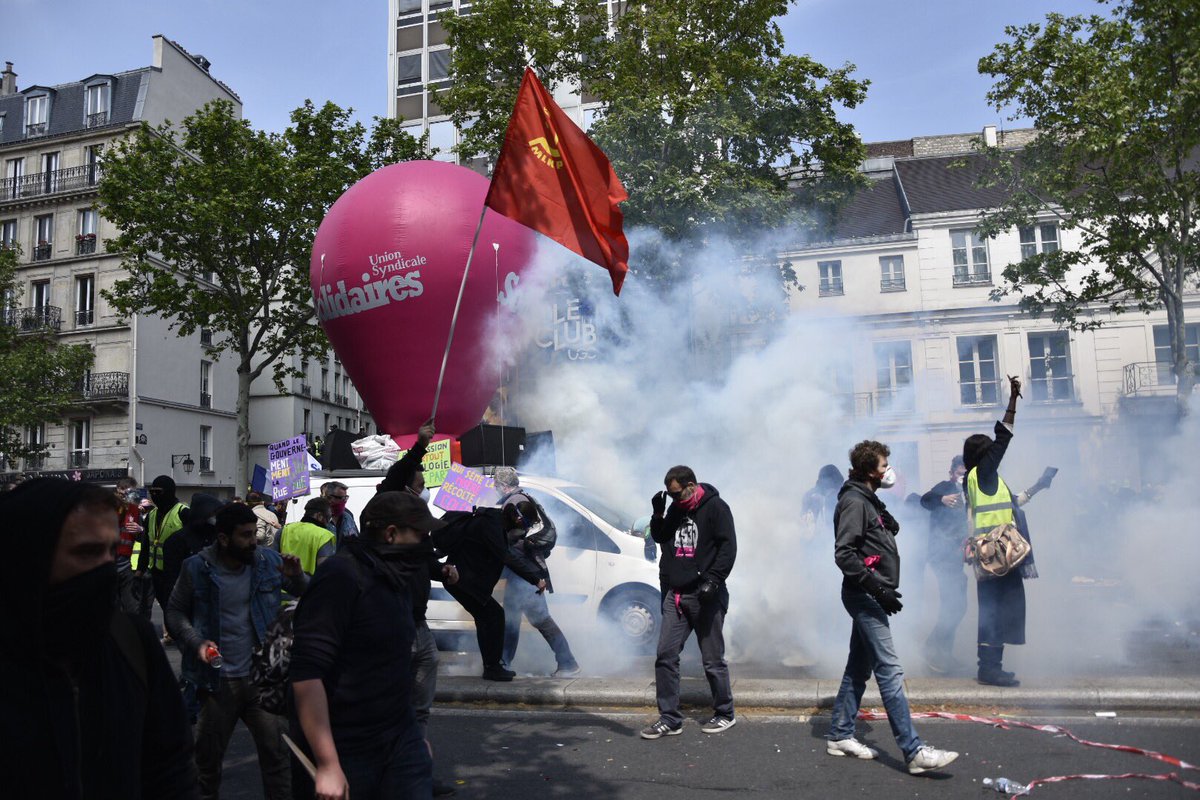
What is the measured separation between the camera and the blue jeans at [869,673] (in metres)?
4.94

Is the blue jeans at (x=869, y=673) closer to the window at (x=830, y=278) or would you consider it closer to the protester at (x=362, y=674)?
the protester at (x=362, y=674)

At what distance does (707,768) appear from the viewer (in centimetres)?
526

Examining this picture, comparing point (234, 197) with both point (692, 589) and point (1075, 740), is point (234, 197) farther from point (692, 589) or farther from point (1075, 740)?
point (1075, 740)

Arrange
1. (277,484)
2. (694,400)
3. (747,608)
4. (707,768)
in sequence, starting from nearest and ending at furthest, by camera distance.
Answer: (707,768) < (747,608) < (277,484) < (694,400)

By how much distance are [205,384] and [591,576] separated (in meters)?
36.2

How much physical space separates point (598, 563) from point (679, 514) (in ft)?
9.23

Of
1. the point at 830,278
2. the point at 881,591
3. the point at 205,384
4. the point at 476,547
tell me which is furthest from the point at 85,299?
the point at 881,591

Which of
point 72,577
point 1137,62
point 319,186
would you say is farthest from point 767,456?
point 319,186

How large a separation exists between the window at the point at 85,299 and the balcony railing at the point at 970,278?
3277 centimetres

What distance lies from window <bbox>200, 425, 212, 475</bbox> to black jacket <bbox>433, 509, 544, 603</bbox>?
3611 cm

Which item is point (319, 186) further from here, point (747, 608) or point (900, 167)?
point (900, 167)

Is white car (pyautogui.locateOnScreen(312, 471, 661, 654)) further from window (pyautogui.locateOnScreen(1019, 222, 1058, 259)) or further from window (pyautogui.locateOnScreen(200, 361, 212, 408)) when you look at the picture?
window (pyautogui.locateOnScreen(200, 361, 212, 408))

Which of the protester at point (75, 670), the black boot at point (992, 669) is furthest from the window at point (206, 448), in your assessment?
the protester at point (75, 670)

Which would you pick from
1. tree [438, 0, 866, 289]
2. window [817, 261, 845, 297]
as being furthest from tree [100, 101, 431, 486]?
window [817, 261, 845, 297]
